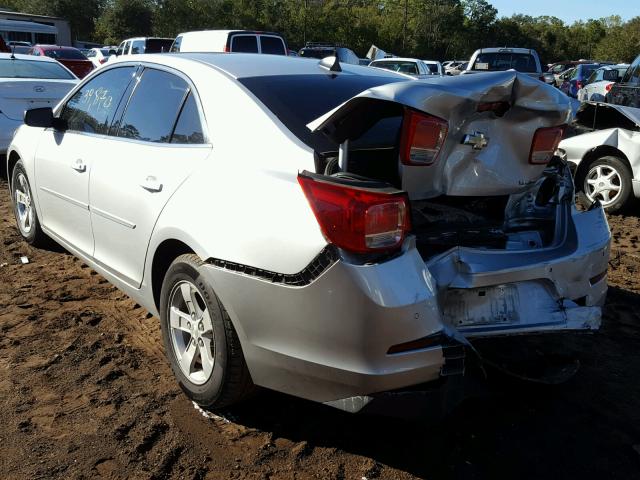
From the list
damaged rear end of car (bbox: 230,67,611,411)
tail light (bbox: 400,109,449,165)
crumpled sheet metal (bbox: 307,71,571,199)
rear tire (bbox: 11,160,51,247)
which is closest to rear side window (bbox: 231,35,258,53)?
rear tire (bbox: 11,160,51,247)

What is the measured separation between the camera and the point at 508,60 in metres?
16.7

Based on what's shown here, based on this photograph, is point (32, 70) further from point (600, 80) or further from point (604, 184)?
point (600, 80)

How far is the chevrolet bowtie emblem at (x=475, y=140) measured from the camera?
8.91 ft

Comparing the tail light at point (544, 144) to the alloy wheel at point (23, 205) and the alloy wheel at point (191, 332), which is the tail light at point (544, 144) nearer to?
the alloy wheel at point (191, 332)

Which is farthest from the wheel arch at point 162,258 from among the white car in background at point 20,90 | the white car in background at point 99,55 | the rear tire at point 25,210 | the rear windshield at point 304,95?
the white car in background at point 99,55

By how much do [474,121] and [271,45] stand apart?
47.8ft

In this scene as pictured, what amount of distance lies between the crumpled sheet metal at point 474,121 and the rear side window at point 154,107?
107 centimetres

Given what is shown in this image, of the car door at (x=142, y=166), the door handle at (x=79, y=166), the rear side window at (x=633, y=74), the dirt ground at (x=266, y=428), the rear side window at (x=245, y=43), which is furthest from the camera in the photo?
the rear side window at (x=245, y=43)

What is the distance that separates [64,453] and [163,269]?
0.99 meters

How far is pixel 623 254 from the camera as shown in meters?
5.78

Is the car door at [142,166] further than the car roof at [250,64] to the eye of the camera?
No

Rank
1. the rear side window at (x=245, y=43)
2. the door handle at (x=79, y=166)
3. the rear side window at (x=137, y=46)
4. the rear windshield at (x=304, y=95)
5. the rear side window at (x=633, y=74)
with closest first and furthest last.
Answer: the rear windshield at (x=304, y=95)
the door handle at (x=79, y=166)
the rear side window at (x=633, y=74)
the rear side window at (x=245, y=43)
the rear side window at (x=137, y=46)

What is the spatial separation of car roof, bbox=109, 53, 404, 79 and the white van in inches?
472

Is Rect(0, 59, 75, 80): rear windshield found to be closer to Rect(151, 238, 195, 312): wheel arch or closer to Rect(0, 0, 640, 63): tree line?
Rect(151, 238, 195, 312): wheel arch
